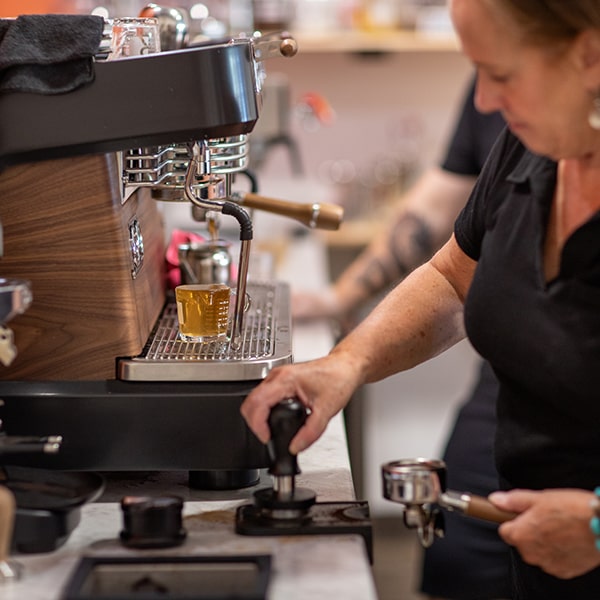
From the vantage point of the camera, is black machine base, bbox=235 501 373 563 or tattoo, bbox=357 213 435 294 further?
tattoo, bbox=357 213 435 294

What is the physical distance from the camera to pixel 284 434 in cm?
123

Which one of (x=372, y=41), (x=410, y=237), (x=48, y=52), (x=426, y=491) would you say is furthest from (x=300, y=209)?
(x=372, y=41)

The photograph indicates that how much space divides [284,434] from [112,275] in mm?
292

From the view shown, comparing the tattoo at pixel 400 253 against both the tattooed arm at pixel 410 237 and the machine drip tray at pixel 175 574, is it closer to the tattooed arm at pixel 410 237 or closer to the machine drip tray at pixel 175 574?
the tattooed arm at pixel 410 237

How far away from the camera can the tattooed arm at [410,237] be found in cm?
273

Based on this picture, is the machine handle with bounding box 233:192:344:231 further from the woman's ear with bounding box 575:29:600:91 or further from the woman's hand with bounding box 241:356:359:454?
the woman's ear with bounding box 575:29:600:91

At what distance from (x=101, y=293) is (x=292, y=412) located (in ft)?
0.93

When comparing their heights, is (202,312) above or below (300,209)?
below

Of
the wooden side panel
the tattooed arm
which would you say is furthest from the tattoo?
the wooden side panel

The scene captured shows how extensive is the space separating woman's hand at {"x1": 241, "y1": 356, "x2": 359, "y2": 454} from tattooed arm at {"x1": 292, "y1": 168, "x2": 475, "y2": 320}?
1.28m

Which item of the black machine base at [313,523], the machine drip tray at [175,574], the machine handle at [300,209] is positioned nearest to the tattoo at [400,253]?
the machine handle at [300,209]

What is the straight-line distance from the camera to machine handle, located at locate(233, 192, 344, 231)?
5.65ft

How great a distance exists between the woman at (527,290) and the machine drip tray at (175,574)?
172mm

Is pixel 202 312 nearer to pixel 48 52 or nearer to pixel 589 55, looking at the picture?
pixel 48 52
